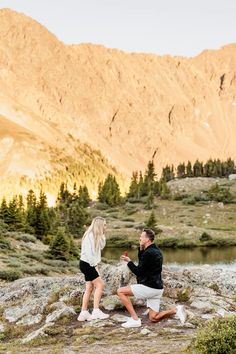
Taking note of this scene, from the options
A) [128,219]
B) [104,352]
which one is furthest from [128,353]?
[128,219]

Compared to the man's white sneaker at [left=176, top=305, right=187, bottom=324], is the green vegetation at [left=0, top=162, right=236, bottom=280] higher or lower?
higher

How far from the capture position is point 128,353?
14945 millimetres

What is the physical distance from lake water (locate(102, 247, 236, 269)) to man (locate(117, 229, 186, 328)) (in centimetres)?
7650

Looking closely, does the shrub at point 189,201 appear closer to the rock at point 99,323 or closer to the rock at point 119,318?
the rock at point 119,318

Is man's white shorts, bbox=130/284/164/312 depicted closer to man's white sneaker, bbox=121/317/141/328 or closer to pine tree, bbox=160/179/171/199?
man's white sneaker, bbox=121/317/141/328

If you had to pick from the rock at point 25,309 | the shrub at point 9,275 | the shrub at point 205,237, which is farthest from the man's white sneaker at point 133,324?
the shrub at point 205,237

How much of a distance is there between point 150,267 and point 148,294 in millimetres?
921

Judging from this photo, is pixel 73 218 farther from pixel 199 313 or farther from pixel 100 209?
pixel 199 313

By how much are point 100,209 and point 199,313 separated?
549 feet

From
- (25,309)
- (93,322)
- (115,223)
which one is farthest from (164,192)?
(93,322)

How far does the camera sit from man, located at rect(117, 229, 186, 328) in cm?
1738

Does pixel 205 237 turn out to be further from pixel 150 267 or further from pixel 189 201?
pixel 150 267

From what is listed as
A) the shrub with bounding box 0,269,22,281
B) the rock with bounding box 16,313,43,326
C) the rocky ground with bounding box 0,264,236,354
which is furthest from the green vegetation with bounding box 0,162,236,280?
the rock with bounding box 16,313,43,326

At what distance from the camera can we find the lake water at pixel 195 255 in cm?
10138
